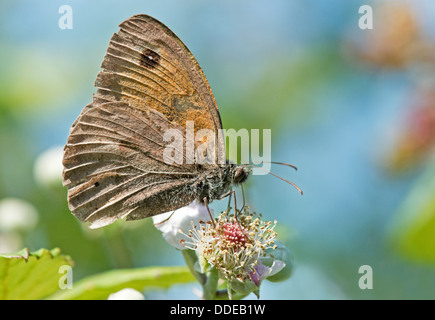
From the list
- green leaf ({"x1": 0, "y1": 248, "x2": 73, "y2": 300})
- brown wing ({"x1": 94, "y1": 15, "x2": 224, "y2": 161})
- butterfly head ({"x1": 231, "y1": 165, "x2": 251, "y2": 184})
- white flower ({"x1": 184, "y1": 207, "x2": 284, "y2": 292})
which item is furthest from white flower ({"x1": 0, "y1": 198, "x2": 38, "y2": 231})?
butterfly head ({"x1": 231, "y1": 165, "x2": 251, "y2": 184})

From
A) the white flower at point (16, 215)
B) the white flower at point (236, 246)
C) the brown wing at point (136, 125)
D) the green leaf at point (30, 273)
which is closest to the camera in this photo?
the green leaf at point (30, 273)

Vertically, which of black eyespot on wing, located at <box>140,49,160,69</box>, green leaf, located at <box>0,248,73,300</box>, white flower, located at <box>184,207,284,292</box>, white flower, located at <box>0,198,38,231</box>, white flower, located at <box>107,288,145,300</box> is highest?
black eyespot on wing, located at <box>140,49,160,69</box>

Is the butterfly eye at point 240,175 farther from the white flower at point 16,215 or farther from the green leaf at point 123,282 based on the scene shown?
the white flower at point 16,215

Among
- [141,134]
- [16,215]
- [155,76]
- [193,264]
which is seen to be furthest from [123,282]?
[16,215]

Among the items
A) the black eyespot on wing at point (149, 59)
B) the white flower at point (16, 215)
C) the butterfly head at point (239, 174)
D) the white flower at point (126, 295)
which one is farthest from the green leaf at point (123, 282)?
the black eyespot on wing at point (149, 59)

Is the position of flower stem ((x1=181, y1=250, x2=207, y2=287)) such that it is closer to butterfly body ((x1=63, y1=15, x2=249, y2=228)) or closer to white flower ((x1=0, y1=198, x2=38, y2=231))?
butterfly body ((x1=63, y1=15, x2=249, y2=228))

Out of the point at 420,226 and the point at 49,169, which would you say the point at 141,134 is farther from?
the point at 420,226
